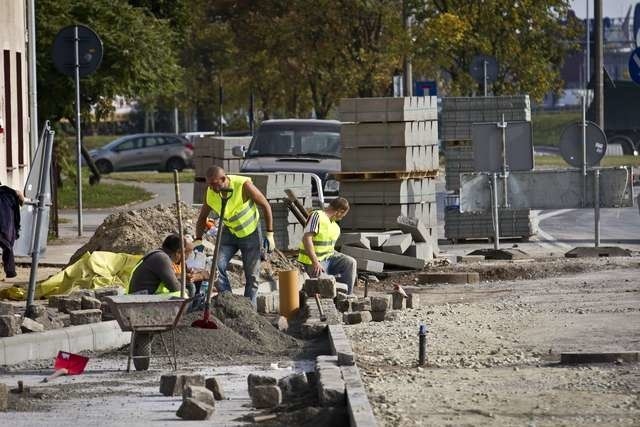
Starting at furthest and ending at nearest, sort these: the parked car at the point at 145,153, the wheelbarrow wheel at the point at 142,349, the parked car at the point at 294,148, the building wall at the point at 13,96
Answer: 1. the parked car at the point at 145,153
2. the parked car at the point at 294,148
3. the building wall at the point at 13,96
4. the wheelbarrow wheel at the point at 142,349

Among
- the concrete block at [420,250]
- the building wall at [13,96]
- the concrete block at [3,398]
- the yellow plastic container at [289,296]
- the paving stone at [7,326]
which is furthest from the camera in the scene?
the building wall at [13,96]

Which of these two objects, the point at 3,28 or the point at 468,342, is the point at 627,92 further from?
the point at 468,342

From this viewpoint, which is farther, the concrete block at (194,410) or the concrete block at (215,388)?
the concrete block at (215,388)

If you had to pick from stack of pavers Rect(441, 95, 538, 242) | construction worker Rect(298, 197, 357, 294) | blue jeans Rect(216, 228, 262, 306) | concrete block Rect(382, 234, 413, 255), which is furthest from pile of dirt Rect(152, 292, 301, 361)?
stack of pavers Rect(441, 95, 538, 242)

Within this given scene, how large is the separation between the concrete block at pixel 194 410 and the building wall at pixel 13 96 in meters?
12.9

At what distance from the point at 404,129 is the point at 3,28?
608 cm

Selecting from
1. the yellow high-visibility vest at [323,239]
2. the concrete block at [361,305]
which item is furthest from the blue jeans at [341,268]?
the concrete block at [361,305]

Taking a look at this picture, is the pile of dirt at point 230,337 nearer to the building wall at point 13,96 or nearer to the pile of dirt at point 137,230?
the pile of dirt at point 137,230

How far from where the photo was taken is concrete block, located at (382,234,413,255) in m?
20.8

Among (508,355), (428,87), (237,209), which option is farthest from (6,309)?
(428,87)

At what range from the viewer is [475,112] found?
86.8ft

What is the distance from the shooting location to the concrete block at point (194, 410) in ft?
33.5

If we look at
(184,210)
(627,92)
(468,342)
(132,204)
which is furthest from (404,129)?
(627,92)

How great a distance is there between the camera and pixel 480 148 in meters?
23.9
